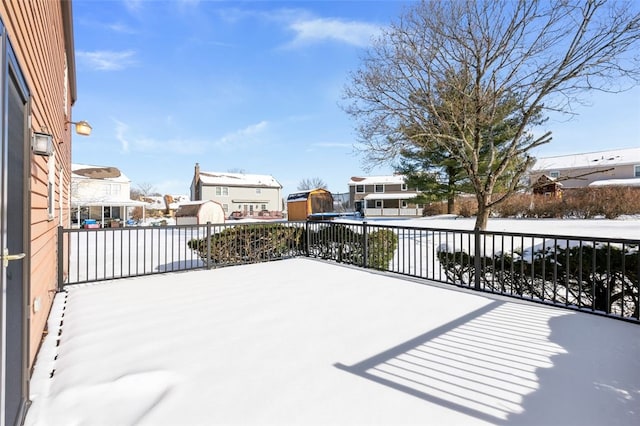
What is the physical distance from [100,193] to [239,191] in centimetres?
1420

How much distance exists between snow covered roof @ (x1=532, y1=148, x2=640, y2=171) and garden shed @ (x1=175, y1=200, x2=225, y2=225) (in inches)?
891

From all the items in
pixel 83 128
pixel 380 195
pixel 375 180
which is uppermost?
pixel 375 180

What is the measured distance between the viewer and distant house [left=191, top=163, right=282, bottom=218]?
110 ft

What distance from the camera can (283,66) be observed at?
33.8 ft

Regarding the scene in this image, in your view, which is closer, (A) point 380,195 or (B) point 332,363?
(B) point 332,363

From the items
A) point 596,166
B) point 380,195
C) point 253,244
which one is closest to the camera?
point 253,244

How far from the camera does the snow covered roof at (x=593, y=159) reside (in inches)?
955

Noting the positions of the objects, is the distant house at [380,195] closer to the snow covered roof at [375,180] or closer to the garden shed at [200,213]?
the snow covered roof at [375,180]

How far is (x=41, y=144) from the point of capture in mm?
2295

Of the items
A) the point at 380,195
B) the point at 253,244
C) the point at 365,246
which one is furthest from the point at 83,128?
→ the point at 380,195

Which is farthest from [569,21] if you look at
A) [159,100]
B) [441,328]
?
[159,100]

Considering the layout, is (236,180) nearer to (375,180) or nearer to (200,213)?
(375,180)

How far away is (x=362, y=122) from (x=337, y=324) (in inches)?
310

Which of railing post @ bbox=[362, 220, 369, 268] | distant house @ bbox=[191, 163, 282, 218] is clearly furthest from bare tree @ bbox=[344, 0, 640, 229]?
distant house @ bbox=[191, 163, 282, 218]
